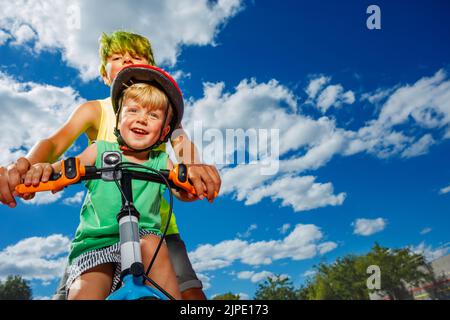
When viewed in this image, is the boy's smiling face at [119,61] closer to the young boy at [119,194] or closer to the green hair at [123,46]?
the green hair at [123,46]

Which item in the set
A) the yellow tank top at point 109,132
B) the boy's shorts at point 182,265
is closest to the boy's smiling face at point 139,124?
the yellow tank top at point 109,132

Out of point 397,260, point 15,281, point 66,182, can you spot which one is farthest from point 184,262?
point 15,281

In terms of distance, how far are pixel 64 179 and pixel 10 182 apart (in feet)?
0.81

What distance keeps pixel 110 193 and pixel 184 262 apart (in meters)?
1.38

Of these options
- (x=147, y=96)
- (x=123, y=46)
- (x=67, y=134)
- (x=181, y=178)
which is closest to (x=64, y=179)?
(x=181, y=178)

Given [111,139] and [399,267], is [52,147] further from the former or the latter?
[399,267]

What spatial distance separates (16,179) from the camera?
1913 millimetres

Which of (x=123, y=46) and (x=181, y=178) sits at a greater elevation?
(x=123, y=46)

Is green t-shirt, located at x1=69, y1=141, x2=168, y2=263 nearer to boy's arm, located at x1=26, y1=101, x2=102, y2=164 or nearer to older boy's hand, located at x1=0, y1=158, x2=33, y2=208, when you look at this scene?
boy's arm, located at x1=26, y1=101, x2=102, y2=164

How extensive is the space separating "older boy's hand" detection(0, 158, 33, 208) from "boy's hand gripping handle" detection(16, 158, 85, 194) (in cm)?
3

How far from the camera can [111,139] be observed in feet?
11.5

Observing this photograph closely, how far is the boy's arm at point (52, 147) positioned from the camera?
1.90m

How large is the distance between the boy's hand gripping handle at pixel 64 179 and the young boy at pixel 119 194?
0.04 metres

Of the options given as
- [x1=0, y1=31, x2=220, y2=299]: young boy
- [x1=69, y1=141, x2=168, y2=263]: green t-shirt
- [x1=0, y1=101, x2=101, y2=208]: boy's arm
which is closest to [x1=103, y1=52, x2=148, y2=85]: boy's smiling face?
[x1=0, y1=31, x2=220, y2=299]: young boy
